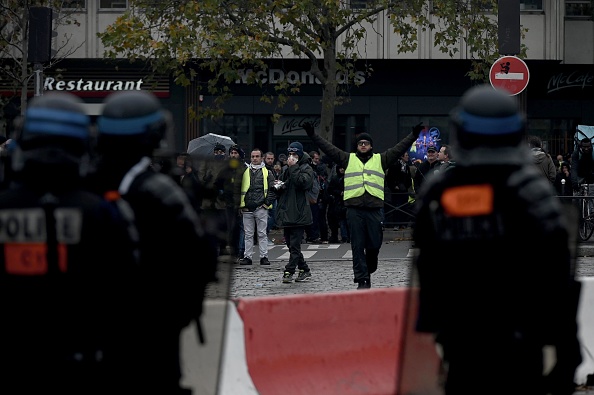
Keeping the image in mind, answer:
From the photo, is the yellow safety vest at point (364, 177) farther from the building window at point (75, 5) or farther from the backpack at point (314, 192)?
the building window at point (75, 5)

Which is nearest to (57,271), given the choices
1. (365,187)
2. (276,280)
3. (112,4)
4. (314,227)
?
(365,187)

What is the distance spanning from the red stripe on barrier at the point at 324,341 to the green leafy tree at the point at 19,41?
15938 millimetres

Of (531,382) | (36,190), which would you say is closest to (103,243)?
(36,190)

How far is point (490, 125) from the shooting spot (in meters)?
3.95

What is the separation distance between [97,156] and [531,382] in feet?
5.59

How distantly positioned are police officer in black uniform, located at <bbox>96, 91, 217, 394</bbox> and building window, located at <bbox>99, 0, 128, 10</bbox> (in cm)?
2787

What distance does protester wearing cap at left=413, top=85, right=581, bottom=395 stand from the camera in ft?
12.8

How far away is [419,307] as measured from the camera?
13.5 feet

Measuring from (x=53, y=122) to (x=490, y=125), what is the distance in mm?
1468

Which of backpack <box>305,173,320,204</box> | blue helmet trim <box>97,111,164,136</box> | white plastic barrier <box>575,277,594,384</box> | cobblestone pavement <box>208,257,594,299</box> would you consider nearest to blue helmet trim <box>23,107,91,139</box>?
blue helmet trim <box>97,111,164,136</box>

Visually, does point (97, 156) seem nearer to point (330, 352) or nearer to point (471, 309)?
point (471, 309)

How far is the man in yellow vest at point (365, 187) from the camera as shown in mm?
11617

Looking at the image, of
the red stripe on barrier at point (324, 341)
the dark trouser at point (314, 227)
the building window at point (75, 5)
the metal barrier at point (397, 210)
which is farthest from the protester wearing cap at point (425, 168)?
the red stripe on barrier at point (324, 341)

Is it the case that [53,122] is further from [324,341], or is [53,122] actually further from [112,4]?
[112,4]
